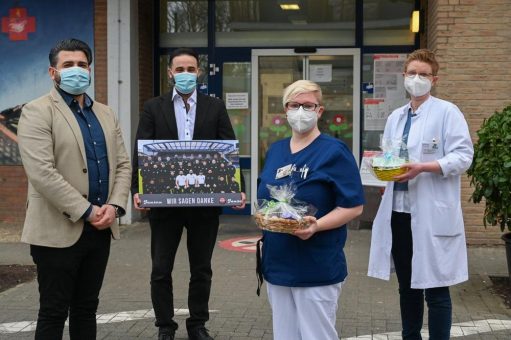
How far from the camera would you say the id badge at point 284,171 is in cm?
352

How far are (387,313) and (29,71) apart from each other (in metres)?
7.09

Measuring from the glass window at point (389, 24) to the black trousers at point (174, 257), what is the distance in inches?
267

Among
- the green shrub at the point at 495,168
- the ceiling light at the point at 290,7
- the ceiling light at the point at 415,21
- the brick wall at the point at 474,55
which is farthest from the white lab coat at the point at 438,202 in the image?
the ceiling light at the point at 290,7

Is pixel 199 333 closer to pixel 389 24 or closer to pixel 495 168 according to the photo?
pixel 495 168

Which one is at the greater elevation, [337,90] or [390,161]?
[337,90]

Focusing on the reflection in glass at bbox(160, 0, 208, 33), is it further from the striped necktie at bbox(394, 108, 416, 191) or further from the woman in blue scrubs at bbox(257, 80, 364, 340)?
the woman in blue scrubs at bbox(257, 80, 364, 340)

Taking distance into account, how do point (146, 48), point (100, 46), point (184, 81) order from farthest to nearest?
point (146, 48), point (100, 46), point (184, 81)

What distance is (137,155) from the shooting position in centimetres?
492

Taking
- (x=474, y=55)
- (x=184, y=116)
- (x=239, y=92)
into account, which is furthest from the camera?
(x=239, y=92)

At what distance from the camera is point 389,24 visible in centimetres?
1095

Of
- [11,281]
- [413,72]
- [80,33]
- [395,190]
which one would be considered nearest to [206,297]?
[395,190]

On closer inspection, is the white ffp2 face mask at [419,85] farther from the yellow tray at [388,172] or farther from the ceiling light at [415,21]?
the ceiling light at [415,21]

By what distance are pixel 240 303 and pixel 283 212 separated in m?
3.12

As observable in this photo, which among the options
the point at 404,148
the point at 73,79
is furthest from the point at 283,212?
the point at 73,79
